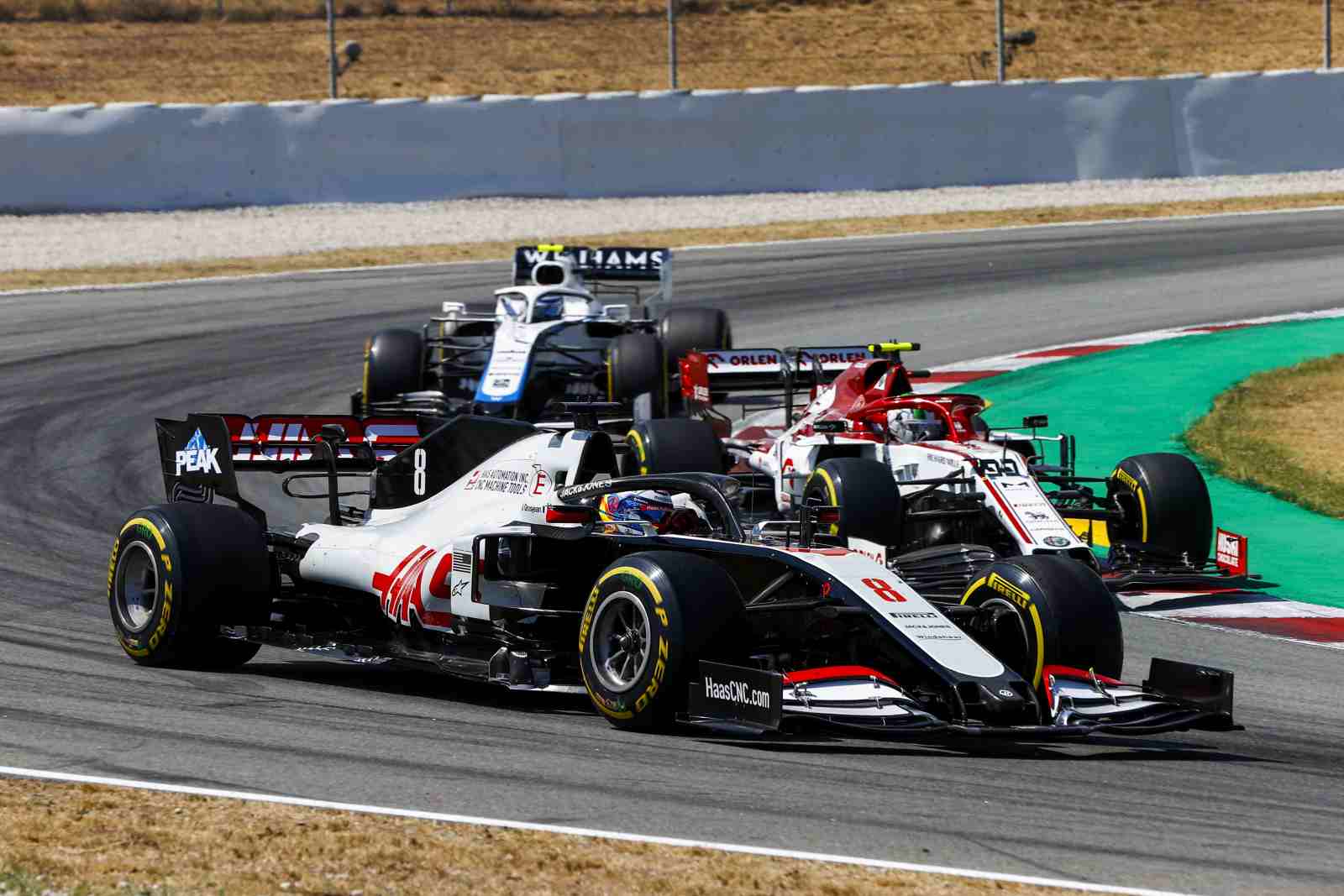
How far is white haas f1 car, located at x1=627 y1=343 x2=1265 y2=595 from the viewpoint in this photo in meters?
13.2

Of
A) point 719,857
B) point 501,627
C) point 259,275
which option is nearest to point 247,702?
point 501,627

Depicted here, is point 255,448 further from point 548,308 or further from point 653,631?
point 548,308

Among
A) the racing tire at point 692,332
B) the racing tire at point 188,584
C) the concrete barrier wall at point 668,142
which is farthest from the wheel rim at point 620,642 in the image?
the concrete barrier wall at point 668,142

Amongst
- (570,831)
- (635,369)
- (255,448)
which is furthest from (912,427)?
(570,831)

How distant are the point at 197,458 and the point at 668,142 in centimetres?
2200

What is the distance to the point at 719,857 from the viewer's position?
7105 mm

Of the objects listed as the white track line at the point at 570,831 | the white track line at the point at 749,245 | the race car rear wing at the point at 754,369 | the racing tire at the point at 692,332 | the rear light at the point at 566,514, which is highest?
the white track line at the point at 749,245

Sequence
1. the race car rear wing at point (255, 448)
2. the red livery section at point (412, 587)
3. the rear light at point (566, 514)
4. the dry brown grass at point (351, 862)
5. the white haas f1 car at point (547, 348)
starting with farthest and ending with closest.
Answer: the white haas f1 car at point (547, 348) < the race car rear wing at point (255, 448) < the red livery section at point (412, 587) < the rear light at point (566, 514) < the dry brown grass at point (351, 862)

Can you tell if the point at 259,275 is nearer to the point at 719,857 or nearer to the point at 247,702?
the point at 247,702

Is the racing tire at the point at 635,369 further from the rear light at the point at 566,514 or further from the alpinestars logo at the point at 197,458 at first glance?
the rear light at the point at 566,514

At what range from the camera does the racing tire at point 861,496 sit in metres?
13.1

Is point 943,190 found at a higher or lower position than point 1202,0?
lower

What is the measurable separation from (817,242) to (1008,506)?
18.3 meters

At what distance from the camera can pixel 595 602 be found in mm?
9250
